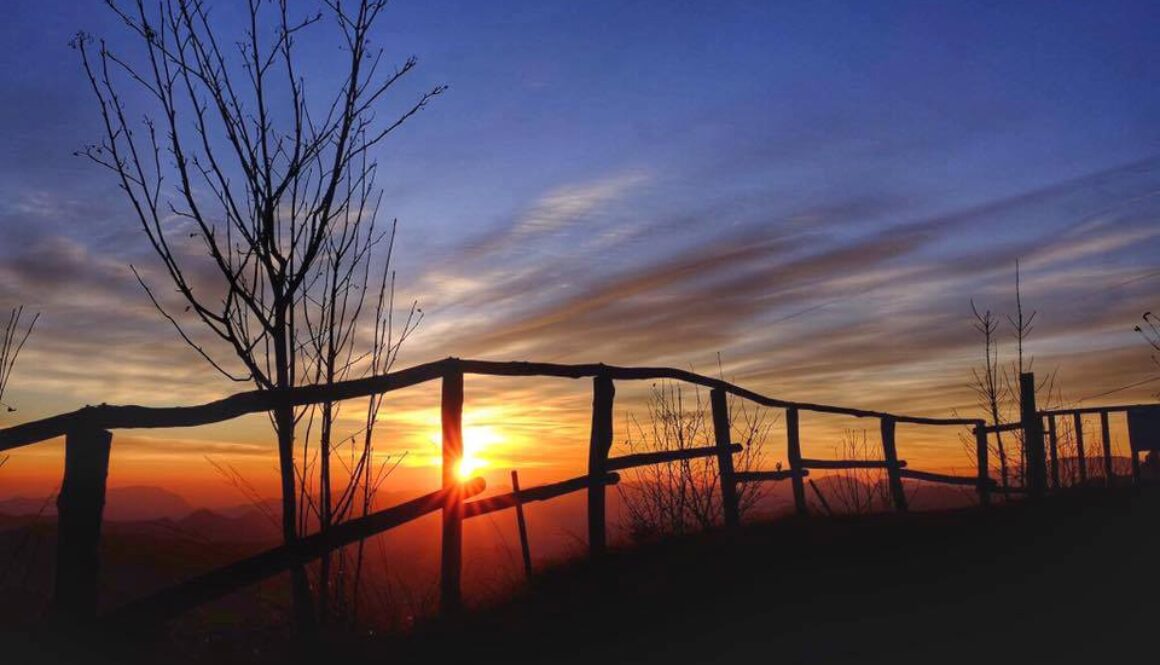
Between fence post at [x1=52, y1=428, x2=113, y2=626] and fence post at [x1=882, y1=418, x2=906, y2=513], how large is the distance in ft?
45.0

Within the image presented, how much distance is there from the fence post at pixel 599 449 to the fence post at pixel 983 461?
38.5 ft

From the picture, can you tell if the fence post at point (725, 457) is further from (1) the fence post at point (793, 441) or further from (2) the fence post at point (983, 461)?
(2) the fence post at point (983, 461)

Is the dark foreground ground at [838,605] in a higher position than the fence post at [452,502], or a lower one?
lower

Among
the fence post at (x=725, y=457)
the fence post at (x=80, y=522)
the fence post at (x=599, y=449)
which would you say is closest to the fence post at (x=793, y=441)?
the fence post at (x=725, y=457)

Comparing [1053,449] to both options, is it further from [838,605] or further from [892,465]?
[838,605]

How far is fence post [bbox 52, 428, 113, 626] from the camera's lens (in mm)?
5609

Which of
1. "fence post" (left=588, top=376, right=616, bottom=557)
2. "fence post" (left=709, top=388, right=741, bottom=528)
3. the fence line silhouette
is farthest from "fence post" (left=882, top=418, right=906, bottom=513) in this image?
"fence post" (left=588, top=376, right=616, bottom=557)

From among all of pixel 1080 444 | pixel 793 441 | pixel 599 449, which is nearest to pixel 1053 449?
pixel 1080 444

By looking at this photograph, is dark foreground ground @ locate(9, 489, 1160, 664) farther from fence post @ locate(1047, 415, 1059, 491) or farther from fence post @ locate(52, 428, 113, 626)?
fence post @ locate(1047, 415, 1059, 491)

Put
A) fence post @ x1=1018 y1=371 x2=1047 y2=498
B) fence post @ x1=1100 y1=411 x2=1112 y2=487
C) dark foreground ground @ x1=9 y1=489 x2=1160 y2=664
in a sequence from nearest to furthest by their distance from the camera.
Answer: dark foreground ground @ x1=9 y1=489 x2=1160 y2=664
fence post @ x1=1018 y1=371 x2=1047 y2=498
fence post @ x1=1100 y1=411 x2=1112 y2=487

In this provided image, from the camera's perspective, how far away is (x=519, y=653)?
20.5 feet

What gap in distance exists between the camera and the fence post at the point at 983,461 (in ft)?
60.7

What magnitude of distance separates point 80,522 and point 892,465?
14.0 m

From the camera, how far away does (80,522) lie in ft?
18.6
